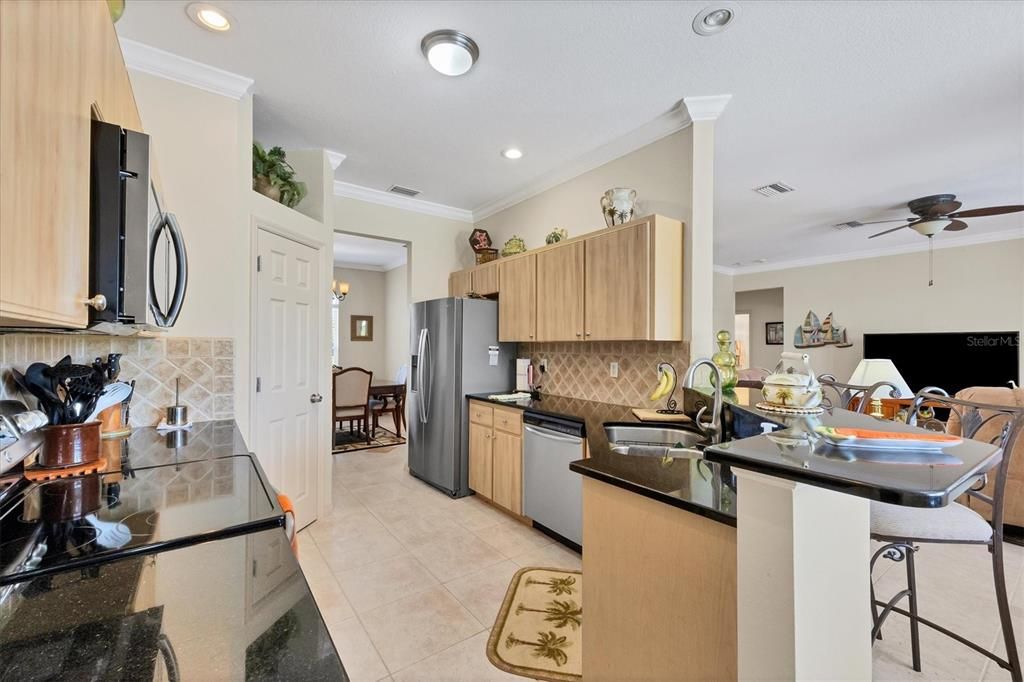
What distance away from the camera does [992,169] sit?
351 cm

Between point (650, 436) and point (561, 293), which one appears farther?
point (561, 293)

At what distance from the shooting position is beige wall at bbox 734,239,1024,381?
5.20 m

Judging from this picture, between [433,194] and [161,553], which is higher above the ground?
[433,194]

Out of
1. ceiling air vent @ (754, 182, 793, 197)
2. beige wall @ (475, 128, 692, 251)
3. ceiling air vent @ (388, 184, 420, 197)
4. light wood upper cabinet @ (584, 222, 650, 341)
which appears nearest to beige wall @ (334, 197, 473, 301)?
ceiling air vent @ (388, 184, 420, 197)

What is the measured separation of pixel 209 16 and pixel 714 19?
2.23 m

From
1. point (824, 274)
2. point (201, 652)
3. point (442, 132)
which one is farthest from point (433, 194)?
point (824, 274)

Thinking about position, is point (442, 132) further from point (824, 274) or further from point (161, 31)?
point (824, 274)

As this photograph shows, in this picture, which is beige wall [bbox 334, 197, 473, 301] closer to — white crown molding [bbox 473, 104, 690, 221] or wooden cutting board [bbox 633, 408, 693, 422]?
white crown molding [bbox 473, 104, 690, 221]

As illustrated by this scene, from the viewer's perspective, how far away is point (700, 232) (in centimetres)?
268

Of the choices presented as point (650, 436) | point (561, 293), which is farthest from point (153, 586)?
point (561, 293)

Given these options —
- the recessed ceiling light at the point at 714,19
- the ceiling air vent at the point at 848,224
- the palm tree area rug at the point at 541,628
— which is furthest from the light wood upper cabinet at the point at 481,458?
the ceiling air vent at the point at 848,224

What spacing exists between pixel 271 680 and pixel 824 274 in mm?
8164

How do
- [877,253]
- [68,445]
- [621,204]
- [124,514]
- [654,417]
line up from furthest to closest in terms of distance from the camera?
[877,253] → [621,204] → [654,417] → [68,445] → [124,514]

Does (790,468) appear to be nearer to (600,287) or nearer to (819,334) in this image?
(600,287)
